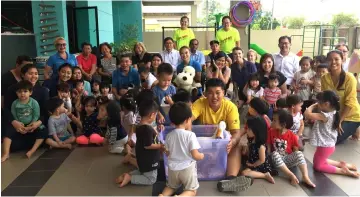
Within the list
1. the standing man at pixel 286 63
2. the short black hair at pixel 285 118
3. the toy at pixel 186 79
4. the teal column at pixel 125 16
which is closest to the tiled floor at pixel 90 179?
the short black hair at pixel 285 118

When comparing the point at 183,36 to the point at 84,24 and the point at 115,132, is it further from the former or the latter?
the point at 84,24

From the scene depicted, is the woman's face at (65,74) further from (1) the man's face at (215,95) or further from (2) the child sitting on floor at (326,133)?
(2) the child sitting on floor at (326,133)

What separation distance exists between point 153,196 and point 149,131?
52cm

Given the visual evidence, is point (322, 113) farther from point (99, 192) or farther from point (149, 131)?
point (99, 192)

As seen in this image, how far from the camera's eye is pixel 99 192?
2.64 m

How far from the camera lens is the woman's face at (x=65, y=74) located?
4.27 m

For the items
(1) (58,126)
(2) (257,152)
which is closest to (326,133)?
(2) (257,152)

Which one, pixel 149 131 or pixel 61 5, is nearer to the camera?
pixel 149 131

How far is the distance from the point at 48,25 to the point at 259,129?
222 inches

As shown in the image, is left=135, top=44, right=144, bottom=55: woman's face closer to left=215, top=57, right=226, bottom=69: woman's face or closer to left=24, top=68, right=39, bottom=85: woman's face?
left=215, top=57, right=226, bottom=69: woman's face

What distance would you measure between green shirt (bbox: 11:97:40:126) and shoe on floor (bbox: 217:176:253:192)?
226 centimetres

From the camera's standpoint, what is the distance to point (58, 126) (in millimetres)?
3809

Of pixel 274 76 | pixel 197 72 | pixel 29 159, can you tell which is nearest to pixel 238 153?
pixel 274 76

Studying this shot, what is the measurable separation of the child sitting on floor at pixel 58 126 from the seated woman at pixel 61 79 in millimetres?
559
